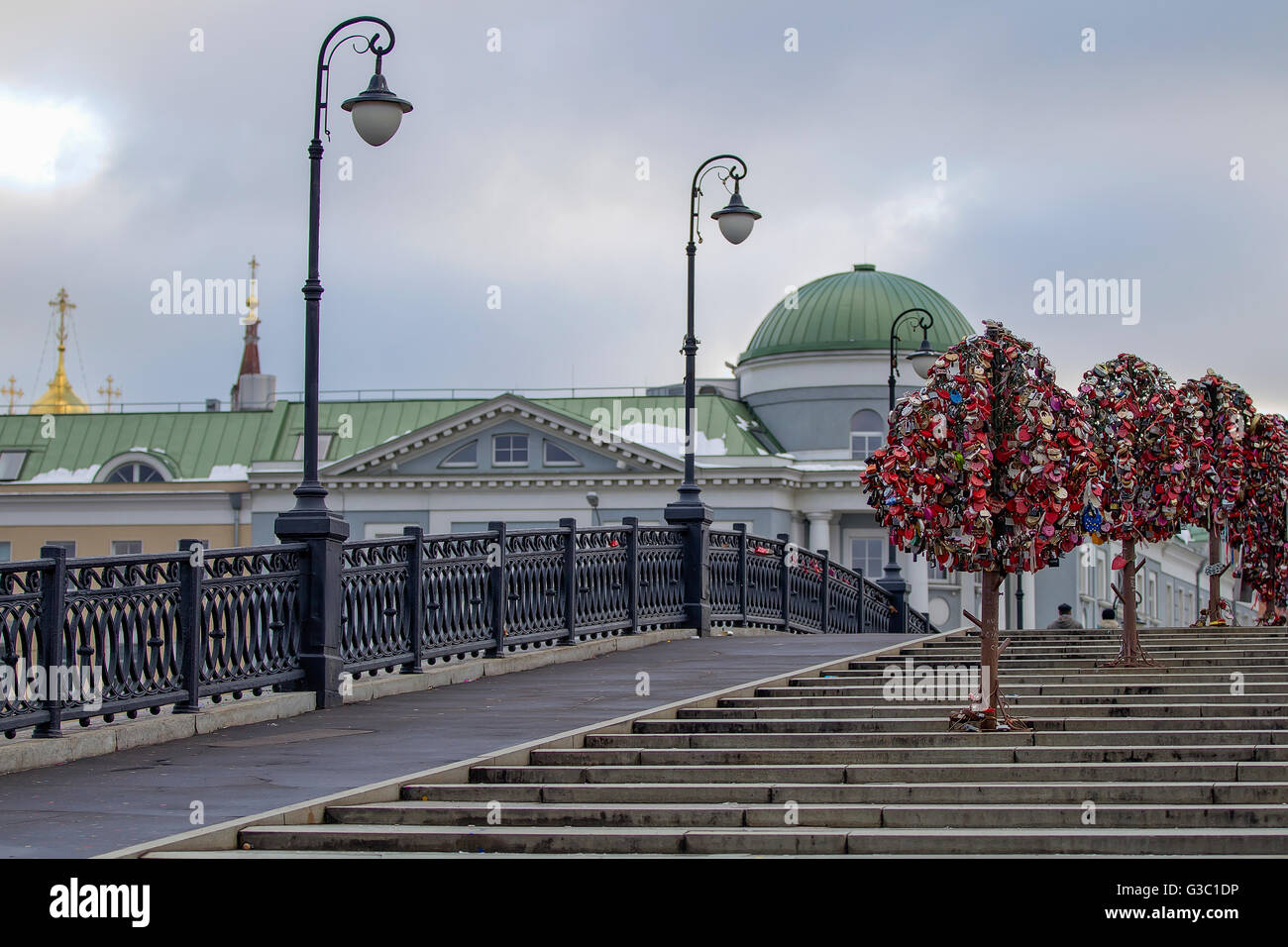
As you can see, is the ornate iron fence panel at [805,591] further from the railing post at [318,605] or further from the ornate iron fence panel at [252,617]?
the ornate iron fence panel at [252,617]

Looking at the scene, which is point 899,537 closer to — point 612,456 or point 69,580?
point 69,580

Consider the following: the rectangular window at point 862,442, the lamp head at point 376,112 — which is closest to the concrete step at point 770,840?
the lamp head at point 376,112

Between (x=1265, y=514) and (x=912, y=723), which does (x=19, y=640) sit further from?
(x=1265, y=514)

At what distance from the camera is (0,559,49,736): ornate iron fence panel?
12.0 metres

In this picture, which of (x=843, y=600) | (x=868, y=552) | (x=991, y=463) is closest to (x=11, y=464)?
(x=868, y=552)

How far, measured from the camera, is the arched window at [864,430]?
71625 millimetres

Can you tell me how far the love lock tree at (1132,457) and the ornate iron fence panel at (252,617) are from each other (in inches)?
270

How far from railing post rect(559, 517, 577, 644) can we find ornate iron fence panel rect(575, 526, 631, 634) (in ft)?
0.46

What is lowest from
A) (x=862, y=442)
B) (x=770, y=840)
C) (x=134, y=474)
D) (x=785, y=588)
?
(x=770, y=840)

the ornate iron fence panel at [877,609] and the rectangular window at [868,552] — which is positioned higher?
the rectangular window at [868,552]

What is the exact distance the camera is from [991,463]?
491 inches

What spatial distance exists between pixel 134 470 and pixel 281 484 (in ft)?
21.3

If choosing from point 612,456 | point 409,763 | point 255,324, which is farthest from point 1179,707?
point 255,324

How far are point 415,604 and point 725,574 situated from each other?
8.58 meters
